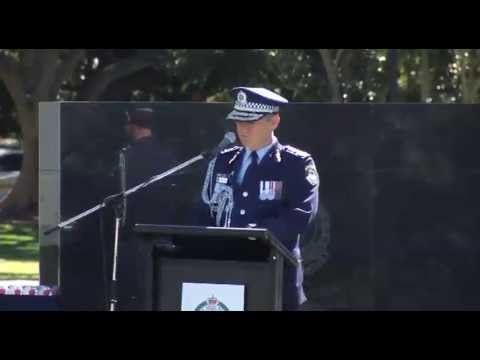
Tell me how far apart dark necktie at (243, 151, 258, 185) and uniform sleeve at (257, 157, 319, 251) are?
0.74ft

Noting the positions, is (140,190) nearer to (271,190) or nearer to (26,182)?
(271,190)

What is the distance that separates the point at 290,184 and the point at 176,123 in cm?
352

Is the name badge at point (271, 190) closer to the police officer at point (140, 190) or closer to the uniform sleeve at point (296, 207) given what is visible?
the uniform sleeve at point (296, 207)

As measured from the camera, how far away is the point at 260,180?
5.63 m

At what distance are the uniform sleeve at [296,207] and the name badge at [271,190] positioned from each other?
0.16ft

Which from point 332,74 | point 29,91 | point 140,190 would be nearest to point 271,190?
point 140,190

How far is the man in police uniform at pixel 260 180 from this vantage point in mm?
5508

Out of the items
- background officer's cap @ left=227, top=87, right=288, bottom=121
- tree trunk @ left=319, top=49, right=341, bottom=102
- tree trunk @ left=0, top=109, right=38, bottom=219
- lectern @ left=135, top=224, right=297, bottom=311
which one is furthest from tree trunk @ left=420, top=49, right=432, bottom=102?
lectern @ left=135, top=224, right=297, bottom=311

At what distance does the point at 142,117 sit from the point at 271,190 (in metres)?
3.48

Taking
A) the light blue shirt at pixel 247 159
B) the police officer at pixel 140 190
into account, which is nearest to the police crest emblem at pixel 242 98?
the light blue shirt at pixel 247 159

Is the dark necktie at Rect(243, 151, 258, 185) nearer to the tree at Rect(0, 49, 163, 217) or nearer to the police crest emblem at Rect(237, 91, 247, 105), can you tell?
the police crest emblem at Rect(237, 91, 247, 105)
